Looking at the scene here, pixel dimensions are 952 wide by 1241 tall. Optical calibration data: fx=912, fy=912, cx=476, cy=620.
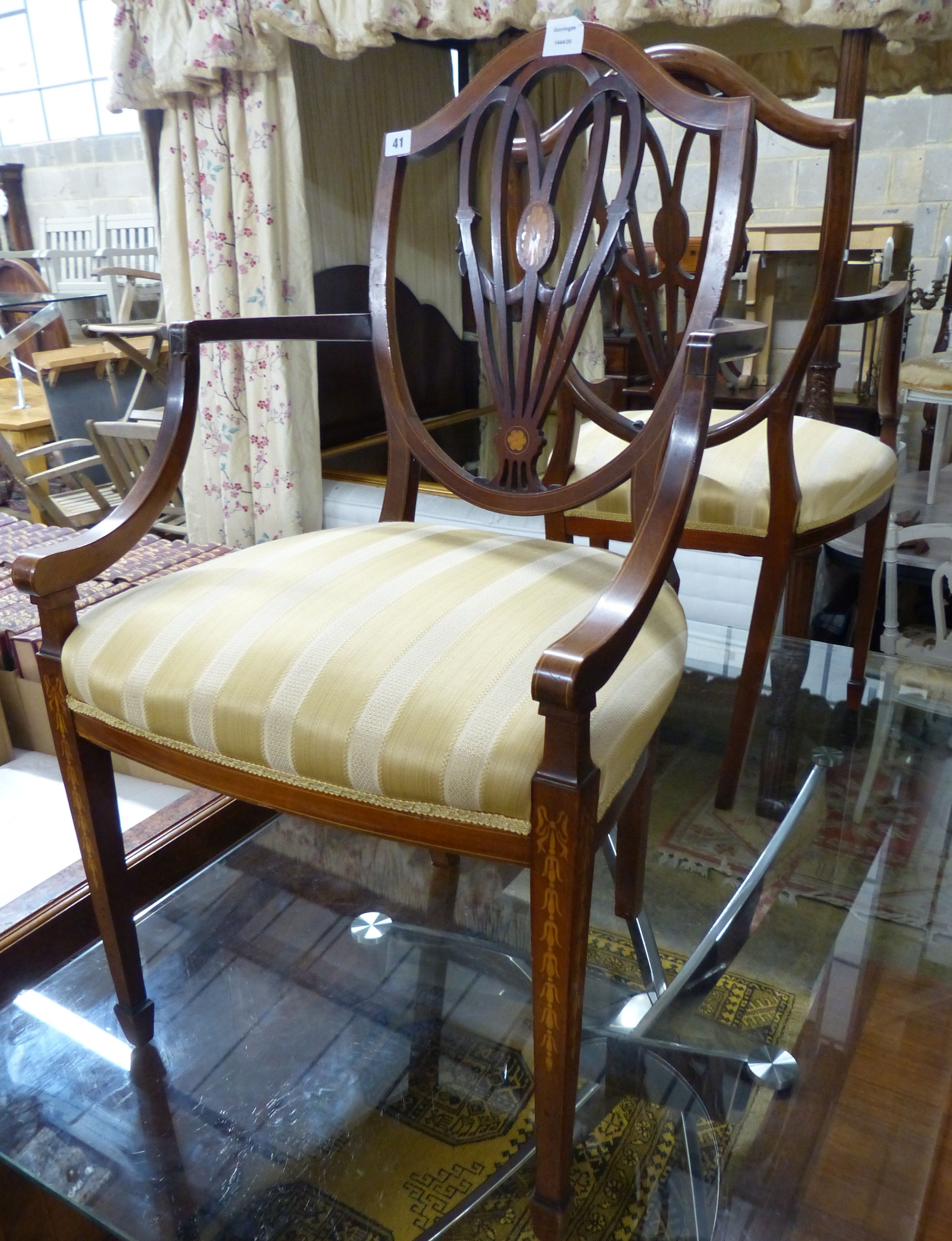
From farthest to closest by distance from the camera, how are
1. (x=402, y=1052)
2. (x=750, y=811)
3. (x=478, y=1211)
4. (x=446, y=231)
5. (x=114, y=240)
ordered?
(x=114, y=240), (x=446, y=231), (x=750, y=811), (x=402, y=1052), (x=478, y=1211)

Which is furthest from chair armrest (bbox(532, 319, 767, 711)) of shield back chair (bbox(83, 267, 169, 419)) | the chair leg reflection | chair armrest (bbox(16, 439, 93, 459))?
chair armrest (bbox(16, 439, 93, 459))

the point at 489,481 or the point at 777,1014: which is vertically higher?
the point at 489,481

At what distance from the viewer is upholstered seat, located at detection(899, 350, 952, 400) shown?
2006mm

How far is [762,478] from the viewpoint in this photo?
1120 millimetres

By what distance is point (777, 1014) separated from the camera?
2.83 feet

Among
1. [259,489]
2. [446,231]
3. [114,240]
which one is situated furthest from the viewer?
[114,240]

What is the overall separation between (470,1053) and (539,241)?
0.76 metres

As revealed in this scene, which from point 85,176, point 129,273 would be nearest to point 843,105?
point 129,273

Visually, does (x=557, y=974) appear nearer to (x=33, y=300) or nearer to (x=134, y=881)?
(x=134, y=881)

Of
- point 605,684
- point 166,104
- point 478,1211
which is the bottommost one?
point 478,1211

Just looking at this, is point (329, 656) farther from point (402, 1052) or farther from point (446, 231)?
point (446, 231)

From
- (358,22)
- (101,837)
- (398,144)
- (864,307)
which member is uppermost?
(358,22)

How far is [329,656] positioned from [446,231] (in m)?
2.79

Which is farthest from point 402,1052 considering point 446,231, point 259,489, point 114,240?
point 114,240
